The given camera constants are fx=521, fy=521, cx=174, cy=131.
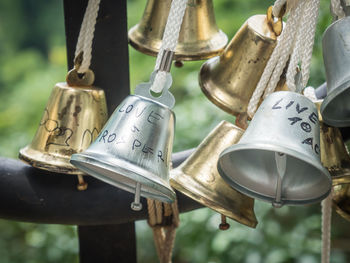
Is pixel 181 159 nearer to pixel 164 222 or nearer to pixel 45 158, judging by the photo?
pixel 164 222

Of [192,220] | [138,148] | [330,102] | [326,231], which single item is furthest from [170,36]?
[192,220]

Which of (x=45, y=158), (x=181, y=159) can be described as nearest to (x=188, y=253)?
(x=181, y=159)

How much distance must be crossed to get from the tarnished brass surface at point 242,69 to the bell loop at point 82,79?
0.74 ft

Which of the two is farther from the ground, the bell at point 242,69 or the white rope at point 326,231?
the bell at point 242,69

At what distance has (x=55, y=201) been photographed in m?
1.03

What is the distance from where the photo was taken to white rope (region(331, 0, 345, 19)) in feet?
2.72

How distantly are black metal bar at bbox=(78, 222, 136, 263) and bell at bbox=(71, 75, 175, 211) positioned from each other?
348 mm

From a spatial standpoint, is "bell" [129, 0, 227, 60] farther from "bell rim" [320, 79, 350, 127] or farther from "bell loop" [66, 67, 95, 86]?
"bell rim" [320, 79, 350, 127]

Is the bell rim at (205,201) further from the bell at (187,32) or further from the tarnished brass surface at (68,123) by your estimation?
the bell at (187,32)

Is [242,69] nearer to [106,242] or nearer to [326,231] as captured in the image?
[326,231]

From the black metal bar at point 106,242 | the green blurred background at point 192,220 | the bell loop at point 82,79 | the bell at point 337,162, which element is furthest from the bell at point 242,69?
the green blurred background at point 192,220

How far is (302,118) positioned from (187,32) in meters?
0.43

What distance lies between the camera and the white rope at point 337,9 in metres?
0.83

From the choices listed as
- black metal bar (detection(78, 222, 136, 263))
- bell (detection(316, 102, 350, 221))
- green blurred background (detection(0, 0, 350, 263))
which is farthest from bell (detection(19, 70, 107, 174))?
green blurred background (detection(0, 0, 350, 263))
